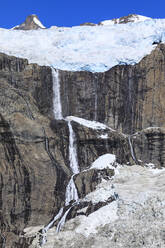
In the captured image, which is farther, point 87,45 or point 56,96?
point 87,45

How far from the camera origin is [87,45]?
34875 mm

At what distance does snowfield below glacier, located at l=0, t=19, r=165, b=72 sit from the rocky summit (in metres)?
0.12

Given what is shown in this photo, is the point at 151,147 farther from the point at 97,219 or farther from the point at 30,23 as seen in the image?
the point at 30,23

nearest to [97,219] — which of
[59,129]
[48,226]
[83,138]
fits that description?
[48,226]

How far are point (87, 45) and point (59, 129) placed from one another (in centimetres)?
1463

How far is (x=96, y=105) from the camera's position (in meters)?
29.7

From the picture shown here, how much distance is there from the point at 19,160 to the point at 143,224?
9715mm

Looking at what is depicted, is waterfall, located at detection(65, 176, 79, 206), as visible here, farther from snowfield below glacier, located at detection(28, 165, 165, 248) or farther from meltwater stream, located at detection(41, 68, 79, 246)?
snowfield below glacier, located at detection(28, 165, 165, 248)

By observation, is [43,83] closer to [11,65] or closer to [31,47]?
[11,65]

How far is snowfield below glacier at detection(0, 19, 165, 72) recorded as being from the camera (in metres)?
30.3

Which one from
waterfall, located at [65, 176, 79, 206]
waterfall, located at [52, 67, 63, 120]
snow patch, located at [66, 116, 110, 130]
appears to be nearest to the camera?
waterfall, located at [65, 176, 79, 206]

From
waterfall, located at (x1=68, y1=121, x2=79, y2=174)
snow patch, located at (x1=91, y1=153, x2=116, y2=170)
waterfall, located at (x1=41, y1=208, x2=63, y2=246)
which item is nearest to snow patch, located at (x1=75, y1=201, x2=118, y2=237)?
waterfall, located at (x1=41, y1=208, x2=63, y2=246)

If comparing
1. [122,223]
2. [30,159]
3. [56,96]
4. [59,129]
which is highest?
[56,96]

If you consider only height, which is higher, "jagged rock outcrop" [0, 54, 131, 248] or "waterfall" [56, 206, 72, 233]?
"jagged rock outcrop" [0, 54, 131, 248]
